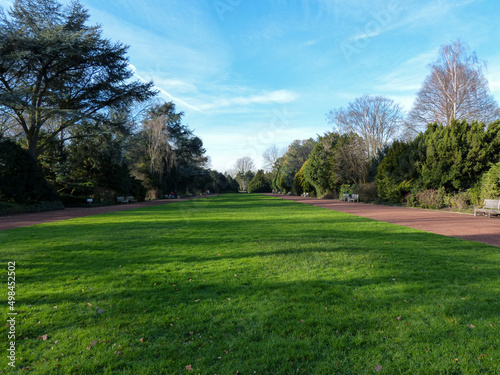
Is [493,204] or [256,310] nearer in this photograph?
[256,310]

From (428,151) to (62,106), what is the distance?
25558mm

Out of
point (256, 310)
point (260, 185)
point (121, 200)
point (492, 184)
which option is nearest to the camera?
point (256, 310)

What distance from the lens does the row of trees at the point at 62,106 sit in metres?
15.5

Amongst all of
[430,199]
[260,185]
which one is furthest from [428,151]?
[260,185]

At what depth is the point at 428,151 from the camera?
57.6ft

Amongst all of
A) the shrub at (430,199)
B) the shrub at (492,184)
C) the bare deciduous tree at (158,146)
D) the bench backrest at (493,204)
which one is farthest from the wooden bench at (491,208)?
the bare deciduous tree at (158,146)

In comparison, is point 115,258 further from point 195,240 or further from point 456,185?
point 456,185

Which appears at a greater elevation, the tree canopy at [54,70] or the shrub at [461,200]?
the tree canopy at [54,70]

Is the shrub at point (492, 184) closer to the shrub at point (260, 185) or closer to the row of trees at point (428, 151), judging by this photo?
the row of trees at point (428, 151)

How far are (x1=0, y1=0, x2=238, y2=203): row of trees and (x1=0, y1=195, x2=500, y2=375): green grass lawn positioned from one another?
13.6 metres

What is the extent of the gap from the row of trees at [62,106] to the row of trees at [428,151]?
65.2 ft

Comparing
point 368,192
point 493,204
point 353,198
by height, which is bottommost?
point 353,198

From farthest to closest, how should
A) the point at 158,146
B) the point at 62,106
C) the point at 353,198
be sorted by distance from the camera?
1. the point at 158,146
2. the point at 353,198
3. the point at 62,106

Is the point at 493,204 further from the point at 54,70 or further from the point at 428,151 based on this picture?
the point at 54,70
